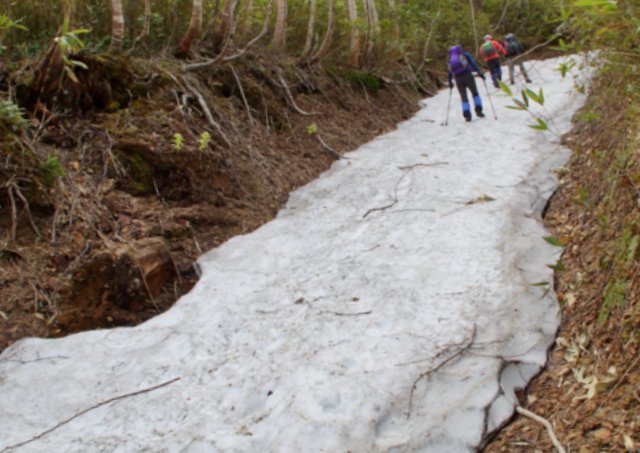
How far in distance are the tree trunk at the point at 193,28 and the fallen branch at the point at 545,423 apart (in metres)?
6.29

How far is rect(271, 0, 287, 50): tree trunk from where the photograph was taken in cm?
893

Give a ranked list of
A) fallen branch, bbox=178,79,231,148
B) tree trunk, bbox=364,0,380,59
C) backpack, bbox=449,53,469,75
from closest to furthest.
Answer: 1. fallen branch, bbox=178,79,231,148
2. backpack, bbox=449,53,469,75
3. tree trunk, bbox=364,0,380,59

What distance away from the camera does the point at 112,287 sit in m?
4.52

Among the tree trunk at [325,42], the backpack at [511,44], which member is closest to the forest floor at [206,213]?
the tree trunk at [325,42]

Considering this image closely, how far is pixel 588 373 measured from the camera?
9.34 feet

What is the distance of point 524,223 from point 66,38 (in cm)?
436

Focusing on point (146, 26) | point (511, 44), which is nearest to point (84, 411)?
point (146, 26)

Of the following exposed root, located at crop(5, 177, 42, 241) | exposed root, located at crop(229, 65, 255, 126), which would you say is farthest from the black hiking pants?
exposed root, located at crop(5, 177, 42, 241)

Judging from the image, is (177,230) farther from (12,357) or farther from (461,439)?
(461,439)

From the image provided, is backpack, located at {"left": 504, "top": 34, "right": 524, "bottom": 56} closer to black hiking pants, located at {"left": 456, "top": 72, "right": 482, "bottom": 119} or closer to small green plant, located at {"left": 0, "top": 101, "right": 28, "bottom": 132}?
black hiking pants, located at {"left": 456, "top": 72, "right": 482, "bottom": 119}

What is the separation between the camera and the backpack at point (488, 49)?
12.9 metres

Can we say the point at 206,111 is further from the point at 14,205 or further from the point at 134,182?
the point at 14,205

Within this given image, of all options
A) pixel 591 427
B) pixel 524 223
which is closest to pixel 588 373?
pixel 591 427

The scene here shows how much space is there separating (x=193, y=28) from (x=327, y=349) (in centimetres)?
529
